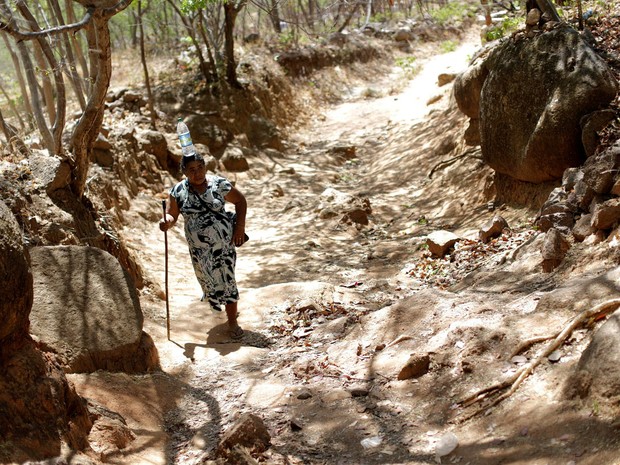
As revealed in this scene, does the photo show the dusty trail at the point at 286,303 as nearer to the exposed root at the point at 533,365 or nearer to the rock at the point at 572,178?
the exposed root at the point at 533,365

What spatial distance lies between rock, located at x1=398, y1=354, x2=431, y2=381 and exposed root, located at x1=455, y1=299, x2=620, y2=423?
454 millimetres

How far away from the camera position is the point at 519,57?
22.5 feet

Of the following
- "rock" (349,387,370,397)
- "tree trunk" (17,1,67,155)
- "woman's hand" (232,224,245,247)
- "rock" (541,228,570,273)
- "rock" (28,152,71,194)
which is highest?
"tree trunk" (17,1,67,155)

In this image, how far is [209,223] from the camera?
4801 millimetres

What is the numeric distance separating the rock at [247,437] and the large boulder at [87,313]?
1.30 m

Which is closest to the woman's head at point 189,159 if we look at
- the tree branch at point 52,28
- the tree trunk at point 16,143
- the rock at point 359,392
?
the tree branch at point 52,28

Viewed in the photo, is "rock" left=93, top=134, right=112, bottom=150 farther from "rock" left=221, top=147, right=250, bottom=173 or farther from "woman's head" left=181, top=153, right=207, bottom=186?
"woman's head" left=181, top=153, right=207, bottom=186

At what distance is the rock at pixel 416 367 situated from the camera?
341cm

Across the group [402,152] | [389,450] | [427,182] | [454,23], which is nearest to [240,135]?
[402,152]

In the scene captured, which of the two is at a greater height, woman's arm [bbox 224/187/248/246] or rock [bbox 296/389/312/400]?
woman's arm [bbox 224/187/248/246]

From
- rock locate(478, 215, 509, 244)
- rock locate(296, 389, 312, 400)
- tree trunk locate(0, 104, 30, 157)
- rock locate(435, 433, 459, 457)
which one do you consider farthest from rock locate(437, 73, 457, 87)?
rock locate(435, 433, 459, 457)

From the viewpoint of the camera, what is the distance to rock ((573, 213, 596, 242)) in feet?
15.0

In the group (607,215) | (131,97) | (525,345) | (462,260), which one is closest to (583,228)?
(607,215)

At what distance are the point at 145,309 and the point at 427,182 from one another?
18.6 feet
